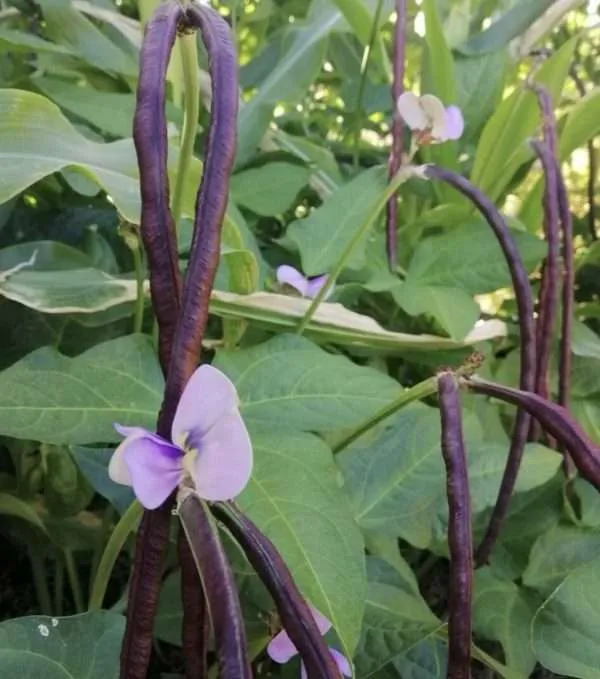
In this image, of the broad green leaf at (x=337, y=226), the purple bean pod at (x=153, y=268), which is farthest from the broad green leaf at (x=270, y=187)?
the purple bean pod at (x=153, y=268)

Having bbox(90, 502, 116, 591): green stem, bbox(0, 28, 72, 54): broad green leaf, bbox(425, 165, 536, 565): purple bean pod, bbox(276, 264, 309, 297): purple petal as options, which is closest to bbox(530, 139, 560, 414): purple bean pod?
bbox(425, 165, 536, 565): purple bean pod

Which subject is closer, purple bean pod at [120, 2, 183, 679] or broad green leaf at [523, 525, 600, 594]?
purple bean pod at [120, 2, 183, 679]

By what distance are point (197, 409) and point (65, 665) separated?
0.17 meters

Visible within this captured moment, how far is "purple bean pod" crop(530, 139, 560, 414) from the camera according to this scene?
44 centimetres

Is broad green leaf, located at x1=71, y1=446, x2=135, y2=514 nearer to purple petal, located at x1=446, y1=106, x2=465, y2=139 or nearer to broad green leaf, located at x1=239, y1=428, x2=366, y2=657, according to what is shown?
broad green leaf, located at x1=239, y1=428, x2=366, y2=657

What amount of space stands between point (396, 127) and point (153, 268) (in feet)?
1.31

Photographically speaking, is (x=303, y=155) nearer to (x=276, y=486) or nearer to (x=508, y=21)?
(x=508, y=21)

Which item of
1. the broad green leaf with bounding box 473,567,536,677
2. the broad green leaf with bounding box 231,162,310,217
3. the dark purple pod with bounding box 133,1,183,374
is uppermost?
the dark purple pod with bounding box 133,1,183,374

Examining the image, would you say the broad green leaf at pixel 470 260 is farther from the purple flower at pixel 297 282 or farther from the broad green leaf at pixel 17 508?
the broad green leaf at pixel 17 508

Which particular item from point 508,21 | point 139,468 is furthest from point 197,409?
point 508,21

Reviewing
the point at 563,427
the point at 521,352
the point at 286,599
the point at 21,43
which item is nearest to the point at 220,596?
the point at 286,599

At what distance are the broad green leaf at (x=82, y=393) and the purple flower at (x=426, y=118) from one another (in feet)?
0.79

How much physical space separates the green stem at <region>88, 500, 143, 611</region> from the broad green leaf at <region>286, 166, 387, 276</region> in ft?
0.76

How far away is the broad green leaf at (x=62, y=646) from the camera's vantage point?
0.97ft
